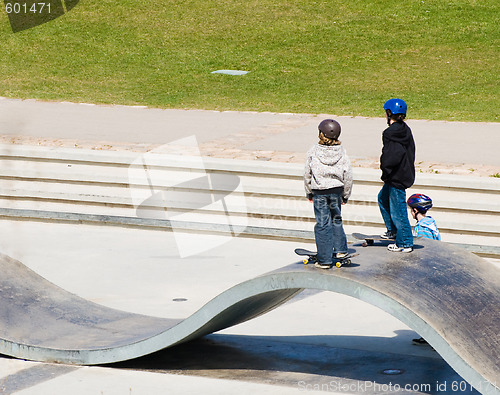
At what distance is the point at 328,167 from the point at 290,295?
5.79 ft

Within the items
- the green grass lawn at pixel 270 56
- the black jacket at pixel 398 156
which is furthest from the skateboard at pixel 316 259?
the green grass lawn at pixel 270 56

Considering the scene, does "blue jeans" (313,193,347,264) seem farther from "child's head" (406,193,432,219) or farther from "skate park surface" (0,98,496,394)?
"child's head" (406,193,432,219)

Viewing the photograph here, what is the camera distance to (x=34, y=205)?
14.7m

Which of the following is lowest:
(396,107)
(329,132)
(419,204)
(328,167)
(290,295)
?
(290,295)

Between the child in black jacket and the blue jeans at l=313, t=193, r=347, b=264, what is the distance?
577 mm

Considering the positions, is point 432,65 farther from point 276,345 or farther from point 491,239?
point 276,345

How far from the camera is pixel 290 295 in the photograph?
8.70 m

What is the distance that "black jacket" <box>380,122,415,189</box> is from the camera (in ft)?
25.5

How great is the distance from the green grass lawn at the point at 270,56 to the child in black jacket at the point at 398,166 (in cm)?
1154

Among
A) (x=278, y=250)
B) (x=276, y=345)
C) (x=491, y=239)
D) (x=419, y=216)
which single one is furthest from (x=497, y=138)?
(x=276, y=345)

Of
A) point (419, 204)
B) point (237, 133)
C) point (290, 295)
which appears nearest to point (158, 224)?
point (237, 133)

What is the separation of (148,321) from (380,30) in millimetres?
20390

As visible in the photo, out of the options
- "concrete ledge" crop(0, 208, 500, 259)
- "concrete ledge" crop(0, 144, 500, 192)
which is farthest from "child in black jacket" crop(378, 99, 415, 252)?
"concrete ledge" crop(0, 144, 500, 192)

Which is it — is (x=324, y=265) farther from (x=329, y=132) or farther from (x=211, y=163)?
(x=211, y=163)
